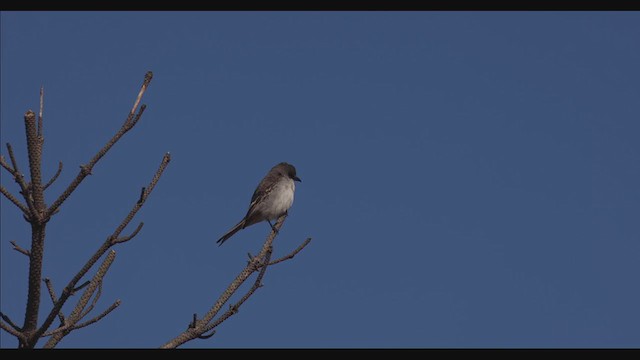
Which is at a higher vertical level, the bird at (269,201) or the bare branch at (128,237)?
the bird at (269,201)

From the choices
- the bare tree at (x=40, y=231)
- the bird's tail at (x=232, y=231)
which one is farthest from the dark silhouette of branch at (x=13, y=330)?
the bird's tail at (x=232, y=231)

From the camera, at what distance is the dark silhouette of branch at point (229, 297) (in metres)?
4.46

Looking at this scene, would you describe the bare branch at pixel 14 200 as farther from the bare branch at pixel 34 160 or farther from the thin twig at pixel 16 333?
the thin twig at pixel 16 333

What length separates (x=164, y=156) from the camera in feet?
14.0

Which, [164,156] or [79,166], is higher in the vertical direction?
[164,156]

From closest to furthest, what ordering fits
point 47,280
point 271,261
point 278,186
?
point 47,280 < point 271,261 < point 278,186

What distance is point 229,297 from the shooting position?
5094mm

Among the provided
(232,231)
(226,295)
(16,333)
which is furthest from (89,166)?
(232,231)
